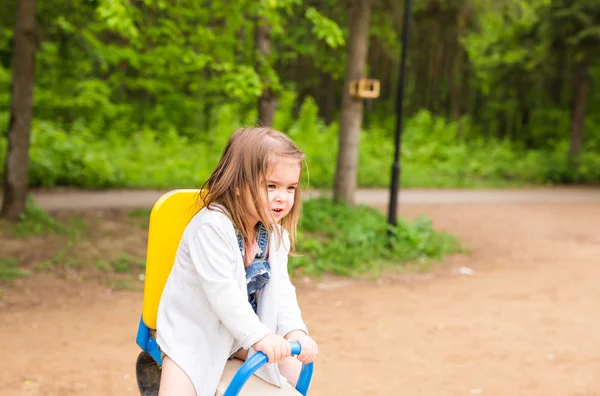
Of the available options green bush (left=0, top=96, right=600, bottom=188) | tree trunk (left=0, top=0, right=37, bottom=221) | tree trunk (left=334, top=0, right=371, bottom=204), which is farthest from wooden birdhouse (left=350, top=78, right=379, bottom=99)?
green bush (left=0, top=96, right=600, bottom=188)

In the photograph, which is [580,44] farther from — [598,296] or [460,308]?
[460,308]

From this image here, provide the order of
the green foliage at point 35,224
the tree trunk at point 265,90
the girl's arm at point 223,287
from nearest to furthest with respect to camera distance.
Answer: the girl's arm at point 223,287 → the green foliage at point 35,224 → the tree trunk at point 265,90

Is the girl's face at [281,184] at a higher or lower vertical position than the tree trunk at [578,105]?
lower

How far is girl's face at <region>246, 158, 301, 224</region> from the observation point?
7.57ft

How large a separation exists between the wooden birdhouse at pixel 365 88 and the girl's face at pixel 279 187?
6814 millimetres

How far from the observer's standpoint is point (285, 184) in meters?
2.34

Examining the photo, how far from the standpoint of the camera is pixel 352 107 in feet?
32.3

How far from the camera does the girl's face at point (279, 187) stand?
7.57 ft

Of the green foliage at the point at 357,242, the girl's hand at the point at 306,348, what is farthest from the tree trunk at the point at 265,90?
the girl's hand at the point at 306,348

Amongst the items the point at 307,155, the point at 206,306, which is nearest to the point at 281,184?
the point at 206,306

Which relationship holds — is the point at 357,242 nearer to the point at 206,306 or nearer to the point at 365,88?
the point at 365,88

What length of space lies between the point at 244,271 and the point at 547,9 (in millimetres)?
16701

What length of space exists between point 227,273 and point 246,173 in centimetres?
37

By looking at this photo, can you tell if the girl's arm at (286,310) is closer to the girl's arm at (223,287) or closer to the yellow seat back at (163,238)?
the girl's arm at (223,287)
